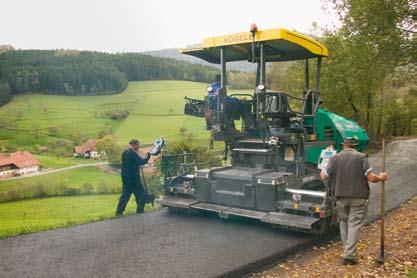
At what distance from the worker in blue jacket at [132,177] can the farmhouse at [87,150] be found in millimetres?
3836

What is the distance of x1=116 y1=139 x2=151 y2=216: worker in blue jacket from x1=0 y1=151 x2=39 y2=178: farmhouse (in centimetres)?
299

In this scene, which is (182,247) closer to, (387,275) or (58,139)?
(387,275)

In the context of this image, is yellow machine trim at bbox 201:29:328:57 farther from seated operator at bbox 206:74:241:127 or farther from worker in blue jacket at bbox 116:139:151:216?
worker in blue jacket at bbox 116:139:151:216

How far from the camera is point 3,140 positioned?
950 cm

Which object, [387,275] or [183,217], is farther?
[183,217]

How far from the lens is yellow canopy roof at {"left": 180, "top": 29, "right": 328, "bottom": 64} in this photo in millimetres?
6309

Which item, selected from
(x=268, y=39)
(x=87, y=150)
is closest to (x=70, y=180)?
(x=87, y=150)

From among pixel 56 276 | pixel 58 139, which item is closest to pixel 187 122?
pixel 58 139

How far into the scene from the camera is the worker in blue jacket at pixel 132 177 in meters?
7.53

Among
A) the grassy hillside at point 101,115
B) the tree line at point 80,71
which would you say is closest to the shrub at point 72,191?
the grassy hillside at point 101,115

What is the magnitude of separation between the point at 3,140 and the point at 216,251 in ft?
21.6

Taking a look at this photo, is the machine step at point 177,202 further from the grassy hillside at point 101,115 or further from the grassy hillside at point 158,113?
the grassy hillside at point 158,113

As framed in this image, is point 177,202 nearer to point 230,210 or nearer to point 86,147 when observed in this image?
point 230,210

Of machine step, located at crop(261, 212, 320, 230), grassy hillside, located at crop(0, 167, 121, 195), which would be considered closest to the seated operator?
machine step, located at crop(261, 212, 320, 230)
